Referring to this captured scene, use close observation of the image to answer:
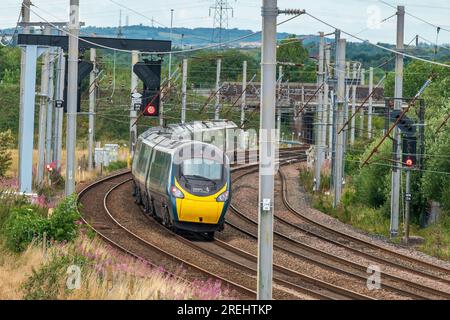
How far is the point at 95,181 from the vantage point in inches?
1654

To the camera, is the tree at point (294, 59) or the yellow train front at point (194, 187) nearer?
the yellow train front at point (194, 187)

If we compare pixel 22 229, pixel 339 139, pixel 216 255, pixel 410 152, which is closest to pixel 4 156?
pixel 339 139

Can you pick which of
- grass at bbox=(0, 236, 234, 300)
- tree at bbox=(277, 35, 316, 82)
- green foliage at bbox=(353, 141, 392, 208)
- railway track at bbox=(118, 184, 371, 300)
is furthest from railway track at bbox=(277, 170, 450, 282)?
tree at bbox=(277, 35, 316, 82)

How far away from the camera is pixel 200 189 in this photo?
25.9 m

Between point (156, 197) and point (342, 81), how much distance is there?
10183 mm

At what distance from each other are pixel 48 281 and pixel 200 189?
1141cm

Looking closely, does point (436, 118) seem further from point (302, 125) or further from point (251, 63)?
point (251, 63)

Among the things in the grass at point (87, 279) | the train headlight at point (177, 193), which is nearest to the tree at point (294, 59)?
the train headlight at point (177, 193)

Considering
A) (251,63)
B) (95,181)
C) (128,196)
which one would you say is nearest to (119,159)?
(95,181)

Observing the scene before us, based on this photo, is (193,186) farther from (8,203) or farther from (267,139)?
(267,139)

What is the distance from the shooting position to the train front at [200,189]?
84.8 feet

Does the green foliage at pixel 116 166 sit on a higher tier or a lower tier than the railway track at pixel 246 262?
higher

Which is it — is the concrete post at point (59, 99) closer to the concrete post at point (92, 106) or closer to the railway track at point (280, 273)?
the concrete post at point (92, 106)

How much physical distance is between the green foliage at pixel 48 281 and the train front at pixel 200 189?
9711 mm
